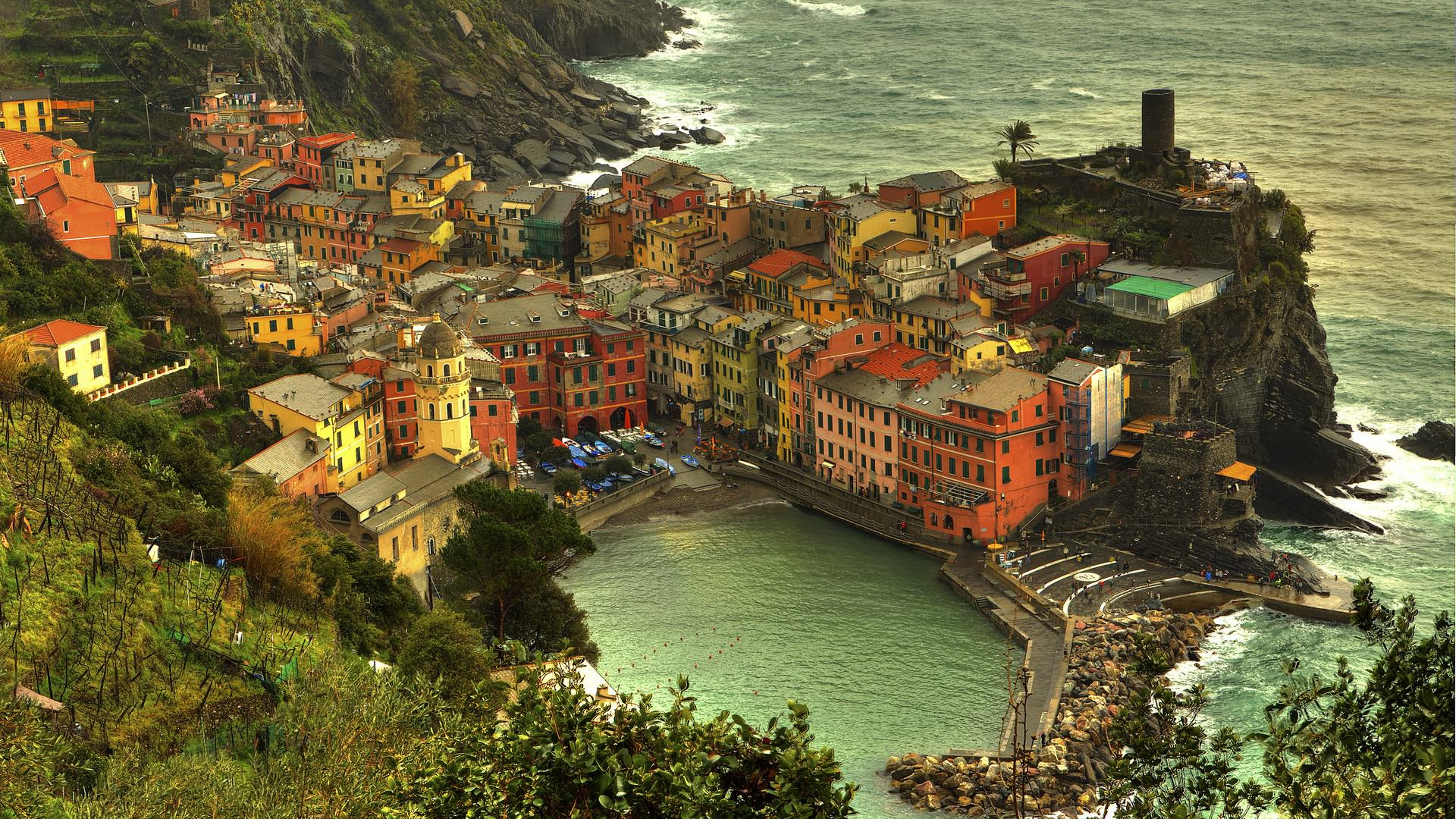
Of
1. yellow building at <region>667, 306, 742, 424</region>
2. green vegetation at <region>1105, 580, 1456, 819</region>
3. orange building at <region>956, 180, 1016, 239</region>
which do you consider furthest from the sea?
green vegetation at <region>1105, 580, 1456, 819</region>

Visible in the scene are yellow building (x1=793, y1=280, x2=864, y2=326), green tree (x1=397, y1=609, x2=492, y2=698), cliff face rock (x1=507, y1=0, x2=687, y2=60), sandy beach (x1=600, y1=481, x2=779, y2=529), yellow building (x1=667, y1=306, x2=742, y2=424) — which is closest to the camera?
green tree (x1=397, y1=609, x2=492, y2=698)

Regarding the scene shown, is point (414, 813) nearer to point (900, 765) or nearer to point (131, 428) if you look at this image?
point (900, 765)

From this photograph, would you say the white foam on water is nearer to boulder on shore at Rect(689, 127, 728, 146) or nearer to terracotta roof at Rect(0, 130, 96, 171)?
terracotta roof at Rect(0, 130, 96, 171)

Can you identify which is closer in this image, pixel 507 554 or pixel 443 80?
pixel 507 554

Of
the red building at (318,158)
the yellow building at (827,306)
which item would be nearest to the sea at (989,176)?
the yellow building at (827,306)

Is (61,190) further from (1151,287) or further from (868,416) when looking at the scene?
(1151,287)

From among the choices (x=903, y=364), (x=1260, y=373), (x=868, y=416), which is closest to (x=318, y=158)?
(x=903, y=364)

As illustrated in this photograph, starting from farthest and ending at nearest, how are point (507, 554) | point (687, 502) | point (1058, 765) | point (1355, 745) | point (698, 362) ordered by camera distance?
1. point (698, 362)
2. point (687, 502)
3. point (507, 554)
4. point (1058, 765)
5. point (1355, 745)

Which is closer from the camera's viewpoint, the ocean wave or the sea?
the sea
